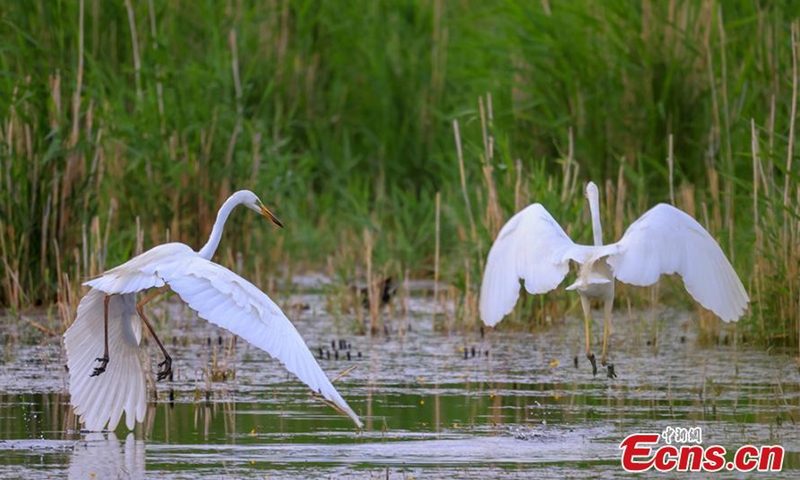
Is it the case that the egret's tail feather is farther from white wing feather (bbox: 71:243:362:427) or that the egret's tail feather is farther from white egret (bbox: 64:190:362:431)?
white wing feather (bbox: 71:243:362:427)

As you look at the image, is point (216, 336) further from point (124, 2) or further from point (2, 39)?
point (124, 2)

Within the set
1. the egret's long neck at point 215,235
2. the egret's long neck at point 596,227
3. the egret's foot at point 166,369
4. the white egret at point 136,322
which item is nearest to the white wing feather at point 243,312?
the white egret at point 136,322

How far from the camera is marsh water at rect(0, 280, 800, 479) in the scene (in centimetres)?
588

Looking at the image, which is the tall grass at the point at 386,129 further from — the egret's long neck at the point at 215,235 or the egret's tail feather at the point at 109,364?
the egret's tail feather at the point at 109,364

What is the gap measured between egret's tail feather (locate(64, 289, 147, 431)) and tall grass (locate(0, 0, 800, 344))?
1.64 meters

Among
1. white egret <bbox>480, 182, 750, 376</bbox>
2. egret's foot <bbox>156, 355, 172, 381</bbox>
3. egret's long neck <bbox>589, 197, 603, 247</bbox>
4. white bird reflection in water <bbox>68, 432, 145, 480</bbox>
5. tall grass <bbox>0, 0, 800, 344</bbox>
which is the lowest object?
white bird reflection in water <bbox>68, 432, 145, 480</bbox>

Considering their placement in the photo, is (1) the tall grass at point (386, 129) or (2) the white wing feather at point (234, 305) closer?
(2) the white wing feather at point (234, 305)

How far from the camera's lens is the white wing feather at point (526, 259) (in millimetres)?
7480

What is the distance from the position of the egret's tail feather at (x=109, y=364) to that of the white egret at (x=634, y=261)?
191cm

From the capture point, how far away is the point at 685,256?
7.48 metres

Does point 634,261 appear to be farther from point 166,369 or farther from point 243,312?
point 166,369

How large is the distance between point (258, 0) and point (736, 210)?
520cm

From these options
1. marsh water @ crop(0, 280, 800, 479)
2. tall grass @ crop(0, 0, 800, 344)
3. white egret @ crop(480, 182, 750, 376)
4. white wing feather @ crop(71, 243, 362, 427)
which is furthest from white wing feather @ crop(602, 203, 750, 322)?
white wing feather @ crop(71, 243, 362, 427)

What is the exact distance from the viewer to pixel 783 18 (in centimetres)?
1081
